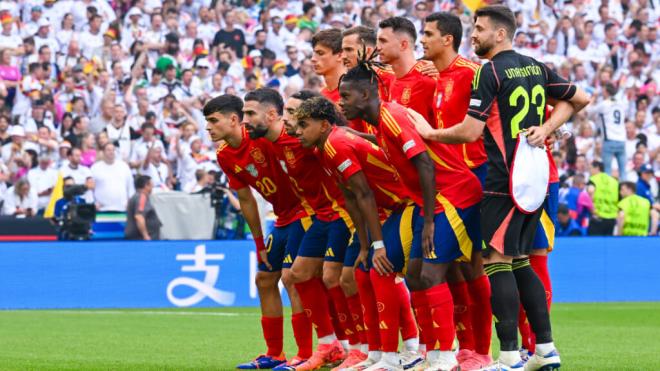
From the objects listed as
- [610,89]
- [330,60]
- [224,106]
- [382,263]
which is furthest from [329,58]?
[610,89]

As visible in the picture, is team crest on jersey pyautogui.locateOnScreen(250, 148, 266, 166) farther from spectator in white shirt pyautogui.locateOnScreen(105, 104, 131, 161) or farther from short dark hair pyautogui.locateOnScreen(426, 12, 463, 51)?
spectator in white shirt pyautogui.locateOnScreen(105, 104, 131, 161)

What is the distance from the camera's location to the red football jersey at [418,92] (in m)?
9.59

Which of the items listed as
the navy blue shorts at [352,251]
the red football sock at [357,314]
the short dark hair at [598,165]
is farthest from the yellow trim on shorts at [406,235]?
the short dark hair at [598,165]

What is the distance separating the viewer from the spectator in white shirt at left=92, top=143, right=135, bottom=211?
20938 millimetres

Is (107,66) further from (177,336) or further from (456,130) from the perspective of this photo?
(456,130)

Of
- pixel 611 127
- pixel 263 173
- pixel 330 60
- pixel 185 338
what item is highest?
pixel 330 60

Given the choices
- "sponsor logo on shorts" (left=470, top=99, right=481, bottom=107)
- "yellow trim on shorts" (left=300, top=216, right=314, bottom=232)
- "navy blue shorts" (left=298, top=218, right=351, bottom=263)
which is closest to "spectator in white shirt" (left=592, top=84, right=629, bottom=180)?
"yellow trim on shorts" (left=300, top=216, right=314, bottom=232)

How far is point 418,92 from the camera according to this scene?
9.61 meters

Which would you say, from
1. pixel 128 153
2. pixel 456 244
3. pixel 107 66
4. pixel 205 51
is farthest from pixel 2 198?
pixel 456 244

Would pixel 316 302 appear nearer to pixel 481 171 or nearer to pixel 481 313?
pixel 481 313

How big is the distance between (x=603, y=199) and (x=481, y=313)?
45.2 ft

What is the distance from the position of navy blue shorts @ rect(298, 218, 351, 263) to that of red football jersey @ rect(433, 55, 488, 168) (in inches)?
51.8

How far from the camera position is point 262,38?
26234 mm

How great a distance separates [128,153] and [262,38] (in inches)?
199
